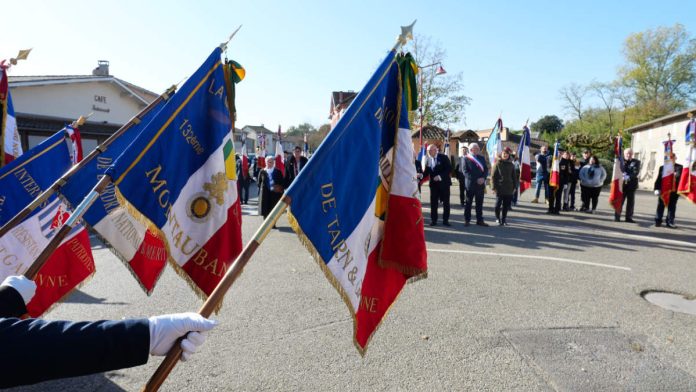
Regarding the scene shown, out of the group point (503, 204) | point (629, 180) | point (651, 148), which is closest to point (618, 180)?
point (629, 180)

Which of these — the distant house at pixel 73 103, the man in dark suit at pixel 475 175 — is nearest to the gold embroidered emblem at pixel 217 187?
the man in dark suit at pixel 475 175

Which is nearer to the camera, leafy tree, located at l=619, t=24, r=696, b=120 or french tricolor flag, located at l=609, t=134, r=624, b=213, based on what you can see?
french tricolor flag, located at l=609, t=134, r=624, b=213

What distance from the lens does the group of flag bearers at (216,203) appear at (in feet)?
8.09

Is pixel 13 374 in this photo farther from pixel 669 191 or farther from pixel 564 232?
pixel 669 191

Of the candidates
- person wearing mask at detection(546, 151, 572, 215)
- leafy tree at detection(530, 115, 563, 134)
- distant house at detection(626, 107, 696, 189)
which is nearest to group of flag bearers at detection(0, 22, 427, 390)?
person wearing mask at detection(546, 151, 572, 215)

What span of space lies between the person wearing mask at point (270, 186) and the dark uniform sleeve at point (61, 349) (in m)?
8.44

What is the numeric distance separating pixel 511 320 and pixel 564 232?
6695 mm

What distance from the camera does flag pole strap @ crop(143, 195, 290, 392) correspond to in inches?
65.4

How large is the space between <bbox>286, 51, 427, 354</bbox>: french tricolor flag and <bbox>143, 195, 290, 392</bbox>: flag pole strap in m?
0.25

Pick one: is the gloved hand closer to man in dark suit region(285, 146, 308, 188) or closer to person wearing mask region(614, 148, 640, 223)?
man in dark suit region(285, 146, 308, 188)

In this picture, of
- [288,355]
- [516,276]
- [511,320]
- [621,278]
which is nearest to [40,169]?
[288,355]

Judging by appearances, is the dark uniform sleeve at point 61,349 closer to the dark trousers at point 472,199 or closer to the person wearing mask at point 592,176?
the dark trousers at point 472,199

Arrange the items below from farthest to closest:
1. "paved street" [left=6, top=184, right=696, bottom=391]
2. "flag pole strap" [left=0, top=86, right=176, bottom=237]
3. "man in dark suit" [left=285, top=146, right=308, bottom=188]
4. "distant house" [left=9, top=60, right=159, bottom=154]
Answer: "distant house" [left=9, top=60, right=159, bottom=154] → "man in dark suit" [left=285, top=146, right=308, bottom=188] → "paved street" [left=6, top=184, right=696, bottom=391] → "flag pole strap" [left=0, top=86, right=176, bottom=237]

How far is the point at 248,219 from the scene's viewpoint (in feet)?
37.5
